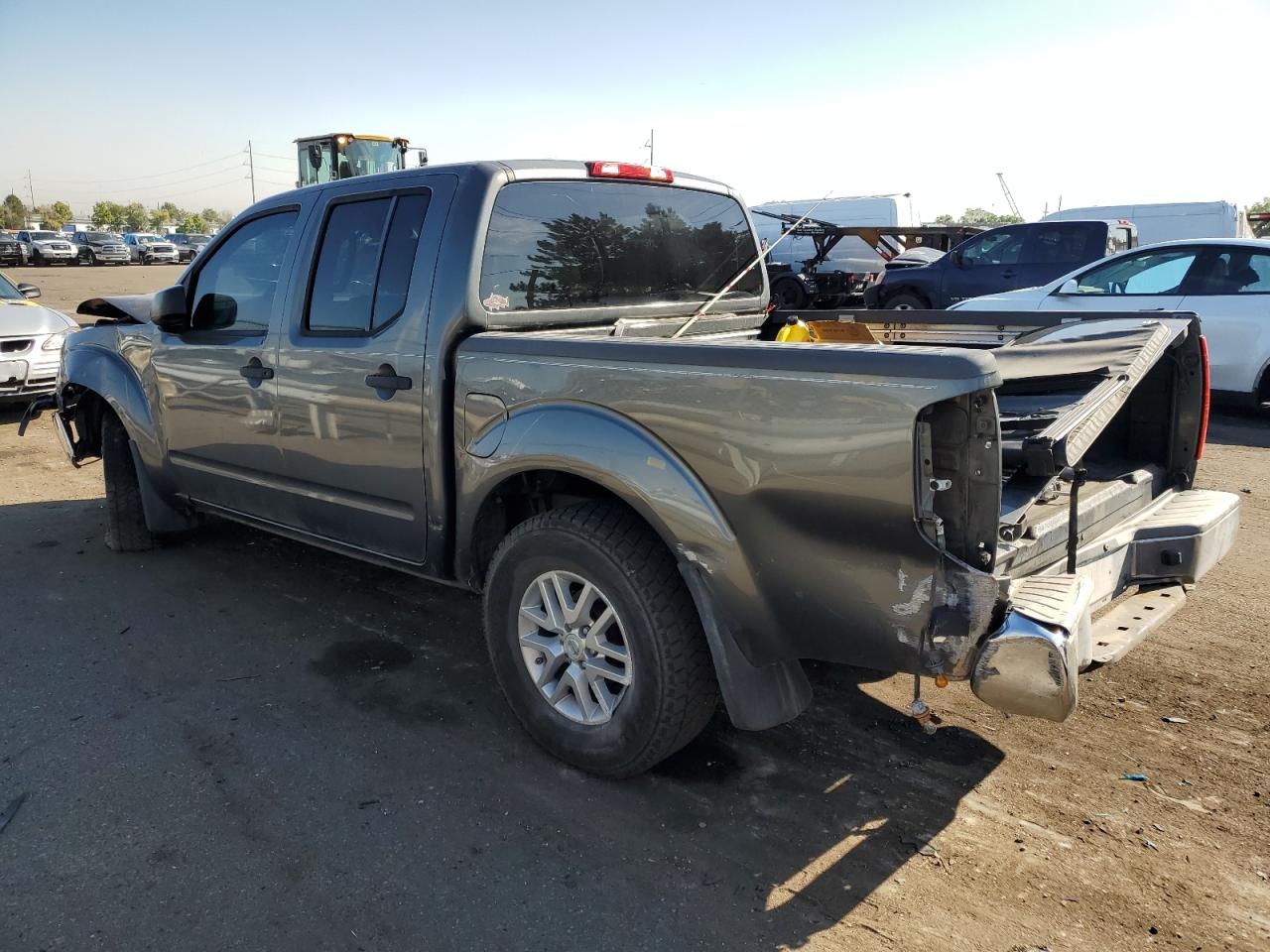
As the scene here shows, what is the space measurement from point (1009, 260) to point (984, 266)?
36 centimetres

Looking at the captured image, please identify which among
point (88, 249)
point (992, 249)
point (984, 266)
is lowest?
point (984, 266)

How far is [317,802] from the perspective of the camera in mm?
3014

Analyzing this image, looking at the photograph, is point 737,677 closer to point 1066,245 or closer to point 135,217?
point 1066,245

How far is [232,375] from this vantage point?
4344mm

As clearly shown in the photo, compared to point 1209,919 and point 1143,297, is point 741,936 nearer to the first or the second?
point 1209,919

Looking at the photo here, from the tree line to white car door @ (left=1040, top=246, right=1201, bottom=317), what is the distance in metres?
92.2

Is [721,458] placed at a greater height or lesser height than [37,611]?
greater

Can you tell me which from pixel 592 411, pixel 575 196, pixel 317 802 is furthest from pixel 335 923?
pixel 575 196

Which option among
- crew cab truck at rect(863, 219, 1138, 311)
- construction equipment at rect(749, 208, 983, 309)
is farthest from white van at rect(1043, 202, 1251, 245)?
crew cab truck at rect(863, 219, 1138, 311)

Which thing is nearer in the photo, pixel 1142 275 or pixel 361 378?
pixel 361 378

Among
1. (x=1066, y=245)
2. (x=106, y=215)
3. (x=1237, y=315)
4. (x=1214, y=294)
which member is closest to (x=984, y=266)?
(x=1066, y=245)

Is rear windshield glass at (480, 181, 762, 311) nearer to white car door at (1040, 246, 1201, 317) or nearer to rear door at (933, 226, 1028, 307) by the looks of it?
white car door at (1040, 246, 1201, 317)

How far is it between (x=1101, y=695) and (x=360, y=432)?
10.3 ft

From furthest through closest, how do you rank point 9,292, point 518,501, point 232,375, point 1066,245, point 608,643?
point 1066,245 → point 9,292 → point 232,375 → point 518,501 → point 608,643
